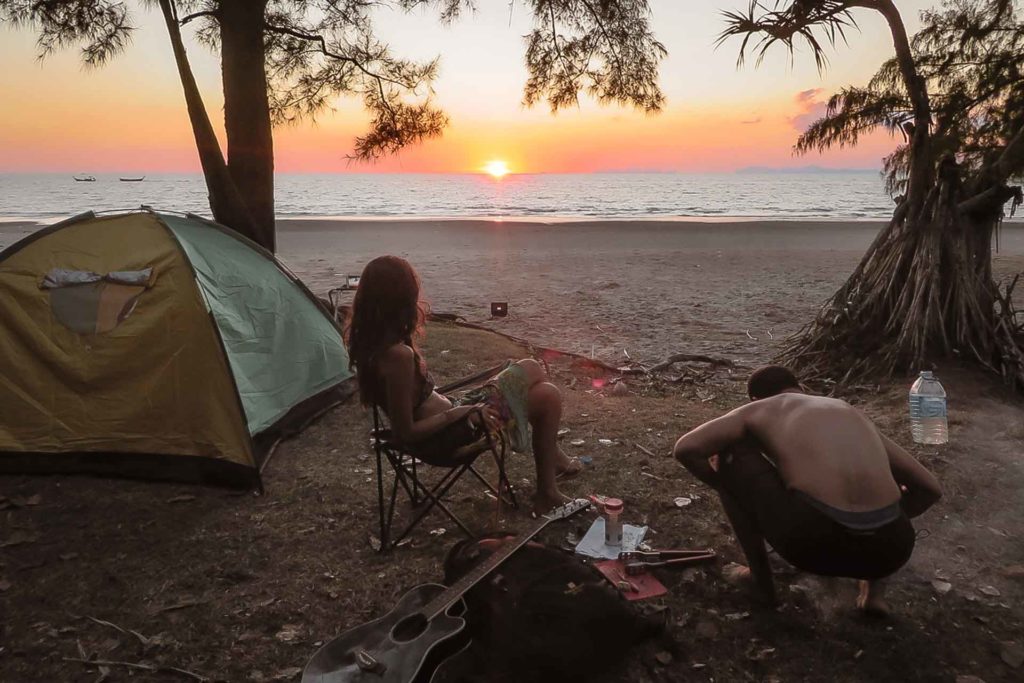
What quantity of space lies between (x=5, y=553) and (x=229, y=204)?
434cm

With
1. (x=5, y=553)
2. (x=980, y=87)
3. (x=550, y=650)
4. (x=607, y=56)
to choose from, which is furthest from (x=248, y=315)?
(x=980, y=87)

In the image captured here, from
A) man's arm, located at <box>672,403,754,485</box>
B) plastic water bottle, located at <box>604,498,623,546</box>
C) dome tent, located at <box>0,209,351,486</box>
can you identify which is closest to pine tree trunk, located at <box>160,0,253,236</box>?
dome tent, located at <box>0,209,351,486</box>

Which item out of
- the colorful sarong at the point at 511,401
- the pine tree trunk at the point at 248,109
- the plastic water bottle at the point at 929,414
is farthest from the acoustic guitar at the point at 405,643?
the pine tree trunk at the point at 248,109

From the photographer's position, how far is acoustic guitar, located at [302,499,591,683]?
2.51 m

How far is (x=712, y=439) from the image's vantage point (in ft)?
9.74

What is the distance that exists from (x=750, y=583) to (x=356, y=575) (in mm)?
1883

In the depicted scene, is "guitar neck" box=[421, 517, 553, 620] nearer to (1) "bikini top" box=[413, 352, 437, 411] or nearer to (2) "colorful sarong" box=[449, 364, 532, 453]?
(2) "colorful sarong" box=[449, 364, 532, 453]

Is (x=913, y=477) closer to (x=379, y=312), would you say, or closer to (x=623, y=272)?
(x=379, y=312)

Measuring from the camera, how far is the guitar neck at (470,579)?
275 cm

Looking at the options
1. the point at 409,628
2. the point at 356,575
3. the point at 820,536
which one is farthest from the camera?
the point at 356,575

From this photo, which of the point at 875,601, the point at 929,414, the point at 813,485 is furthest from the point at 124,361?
the point at 929,414

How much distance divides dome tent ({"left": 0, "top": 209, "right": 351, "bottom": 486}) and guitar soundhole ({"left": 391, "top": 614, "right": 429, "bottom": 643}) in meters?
2.08

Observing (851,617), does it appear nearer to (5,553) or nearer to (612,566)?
(612,566)

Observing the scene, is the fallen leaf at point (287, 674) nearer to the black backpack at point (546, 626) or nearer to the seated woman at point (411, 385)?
the black backpack at point (546, 626)
